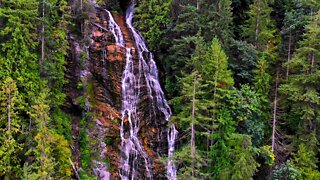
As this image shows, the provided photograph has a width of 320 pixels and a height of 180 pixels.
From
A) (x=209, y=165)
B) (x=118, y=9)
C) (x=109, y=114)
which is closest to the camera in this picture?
(x=209, y=165)

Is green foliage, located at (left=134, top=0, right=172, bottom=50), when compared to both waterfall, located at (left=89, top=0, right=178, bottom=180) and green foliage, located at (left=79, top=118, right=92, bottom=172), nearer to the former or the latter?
waterfall, located at (left=89, top=0, right=178, bottom=180)

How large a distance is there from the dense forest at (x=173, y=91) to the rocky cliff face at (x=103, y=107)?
0.28 feet

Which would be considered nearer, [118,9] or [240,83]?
[240,83]

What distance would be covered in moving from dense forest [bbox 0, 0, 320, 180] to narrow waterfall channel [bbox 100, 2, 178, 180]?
28 centimetres

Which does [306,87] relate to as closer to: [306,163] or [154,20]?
[306,163]

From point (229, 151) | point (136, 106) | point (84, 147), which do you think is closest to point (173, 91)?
point (136, 106)

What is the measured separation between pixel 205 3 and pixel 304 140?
14.8 metres

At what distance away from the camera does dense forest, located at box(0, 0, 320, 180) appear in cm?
2064

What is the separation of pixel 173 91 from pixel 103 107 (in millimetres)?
6319

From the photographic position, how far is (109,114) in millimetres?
26125

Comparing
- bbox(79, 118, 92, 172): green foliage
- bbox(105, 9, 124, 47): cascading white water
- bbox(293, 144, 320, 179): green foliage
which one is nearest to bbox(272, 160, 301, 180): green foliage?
bbox(293, 144, 320, 179): green foliage

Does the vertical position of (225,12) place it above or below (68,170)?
above

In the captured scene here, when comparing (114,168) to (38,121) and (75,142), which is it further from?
(38,121)

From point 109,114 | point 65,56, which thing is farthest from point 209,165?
point 65,56
